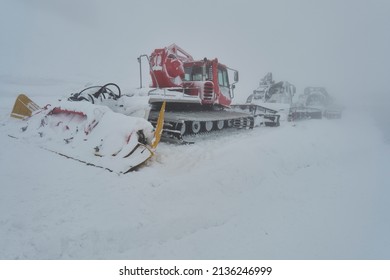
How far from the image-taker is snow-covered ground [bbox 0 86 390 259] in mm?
3256

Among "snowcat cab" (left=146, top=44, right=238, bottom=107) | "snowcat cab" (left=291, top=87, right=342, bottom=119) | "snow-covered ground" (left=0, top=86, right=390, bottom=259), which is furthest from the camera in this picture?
"snowcat cab" (left=291, top=87, right=342, bottom=119)

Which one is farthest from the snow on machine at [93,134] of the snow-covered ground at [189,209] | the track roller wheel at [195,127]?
the track roller wheel at [195,127]

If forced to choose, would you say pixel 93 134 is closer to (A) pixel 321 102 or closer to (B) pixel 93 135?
(B) pixel 93 135

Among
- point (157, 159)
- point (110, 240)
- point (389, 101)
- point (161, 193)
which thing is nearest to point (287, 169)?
point (157, 159)

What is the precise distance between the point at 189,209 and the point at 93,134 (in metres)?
2.80

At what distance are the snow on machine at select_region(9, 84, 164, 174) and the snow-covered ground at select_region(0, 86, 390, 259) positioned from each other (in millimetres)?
241

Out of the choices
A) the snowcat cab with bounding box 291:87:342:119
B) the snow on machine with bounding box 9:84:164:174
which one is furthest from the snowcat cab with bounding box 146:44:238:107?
the snowcat cab with bounding box 291:87:342:119

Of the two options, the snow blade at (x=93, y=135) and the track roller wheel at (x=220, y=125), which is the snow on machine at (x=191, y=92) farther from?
the snow blade at (x=93, y=135)

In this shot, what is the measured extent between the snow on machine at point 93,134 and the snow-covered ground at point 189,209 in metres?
0.24

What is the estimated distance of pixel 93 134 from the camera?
5660mm

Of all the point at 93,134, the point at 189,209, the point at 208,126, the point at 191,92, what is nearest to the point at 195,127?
the point at 208,126

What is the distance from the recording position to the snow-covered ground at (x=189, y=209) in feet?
10.7

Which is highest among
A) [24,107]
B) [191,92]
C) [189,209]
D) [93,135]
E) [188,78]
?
[188,78]

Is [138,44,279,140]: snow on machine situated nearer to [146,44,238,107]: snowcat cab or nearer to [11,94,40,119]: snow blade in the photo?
[146,44,238,107]: snowcat cab
